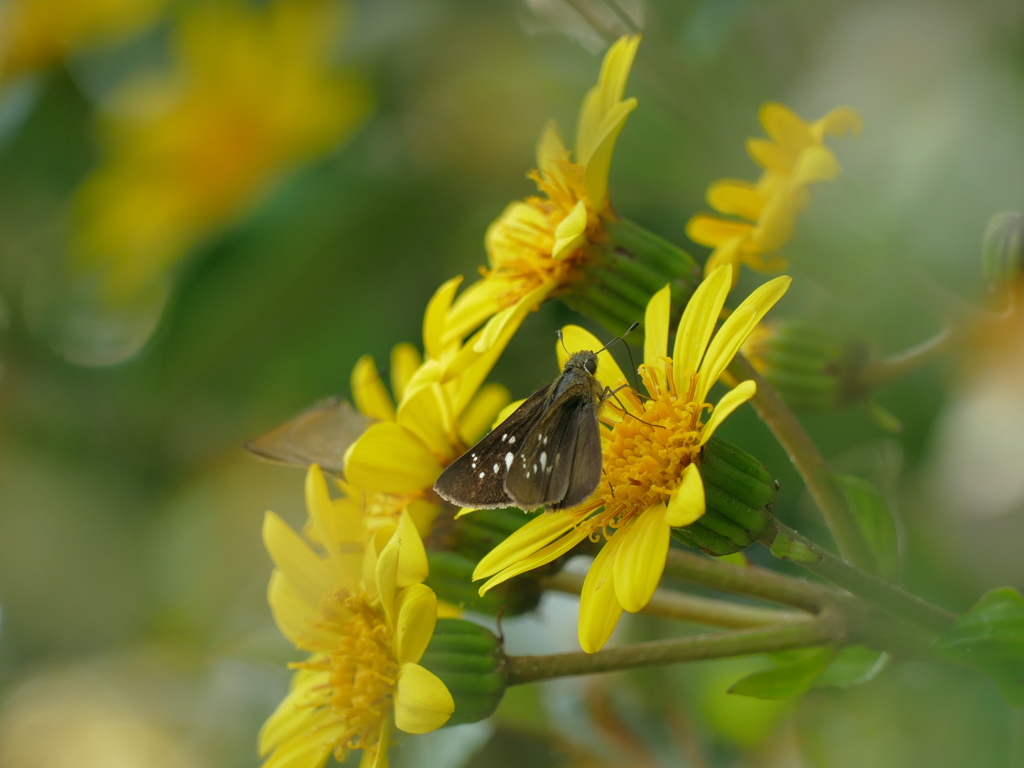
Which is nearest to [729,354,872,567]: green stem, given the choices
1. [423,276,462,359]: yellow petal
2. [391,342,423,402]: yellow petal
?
[423,276,462,359]: yellow petal

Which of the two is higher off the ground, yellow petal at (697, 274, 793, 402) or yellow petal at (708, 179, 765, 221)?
yellow petal at (708, 179, 765, 221)

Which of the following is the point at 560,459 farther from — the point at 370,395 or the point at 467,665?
the point at 370,395

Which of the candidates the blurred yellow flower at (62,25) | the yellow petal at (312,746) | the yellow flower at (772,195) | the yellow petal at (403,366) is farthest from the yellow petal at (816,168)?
the blurred yellow flower at (62,25)

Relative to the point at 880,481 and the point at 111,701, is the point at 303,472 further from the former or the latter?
the point at 880,481

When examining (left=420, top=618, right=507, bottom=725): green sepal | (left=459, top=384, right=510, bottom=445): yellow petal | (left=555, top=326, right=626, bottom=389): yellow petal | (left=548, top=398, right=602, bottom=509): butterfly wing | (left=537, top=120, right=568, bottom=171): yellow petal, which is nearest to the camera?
(left=548, top=398, right=602, bottom=509): butterfly wing

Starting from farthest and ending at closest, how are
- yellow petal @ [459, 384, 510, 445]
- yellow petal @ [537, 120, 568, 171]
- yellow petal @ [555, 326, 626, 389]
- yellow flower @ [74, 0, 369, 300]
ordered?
1. yellow flower @ [74, 0, 369, 300]
2. yellow petal @ [459, 384, 510, 445]
3. yellow petal @ [537, 120, 568, 171]
4. yellow petal @ [555, 326, 626, 389]

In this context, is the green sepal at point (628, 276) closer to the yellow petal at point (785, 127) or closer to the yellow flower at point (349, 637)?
the yellow petal at point (785, 127)

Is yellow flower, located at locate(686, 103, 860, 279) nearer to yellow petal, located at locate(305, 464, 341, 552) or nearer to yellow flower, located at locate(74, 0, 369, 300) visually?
yellow petal, located at locate(305, 464, 341, 552)

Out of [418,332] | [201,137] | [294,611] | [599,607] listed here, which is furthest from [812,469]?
[201,137]
